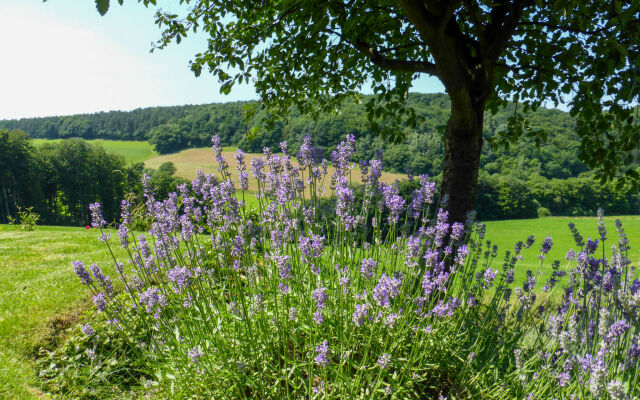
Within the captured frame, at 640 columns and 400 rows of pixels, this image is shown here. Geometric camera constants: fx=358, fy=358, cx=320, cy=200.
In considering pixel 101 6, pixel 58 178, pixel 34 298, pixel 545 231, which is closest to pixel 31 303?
pixel 34 298

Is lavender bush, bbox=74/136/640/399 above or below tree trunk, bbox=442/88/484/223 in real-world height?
→ below

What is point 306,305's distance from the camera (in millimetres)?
2992

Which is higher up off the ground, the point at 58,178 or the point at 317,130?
the point at 317,130

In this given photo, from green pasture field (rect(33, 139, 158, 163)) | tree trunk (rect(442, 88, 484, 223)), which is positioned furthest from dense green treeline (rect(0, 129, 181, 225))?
tree trunk (rect(442, 88, 484, 223))

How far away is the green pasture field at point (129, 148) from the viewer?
91.0 metres

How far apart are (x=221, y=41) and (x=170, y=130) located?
9415 cm

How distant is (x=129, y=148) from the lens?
100 m

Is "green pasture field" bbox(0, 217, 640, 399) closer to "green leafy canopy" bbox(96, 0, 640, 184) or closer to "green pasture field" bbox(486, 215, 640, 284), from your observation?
"green leafy canopy" bbox(96, 0, 640, 184)

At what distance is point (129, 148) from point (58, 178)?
1601 inches

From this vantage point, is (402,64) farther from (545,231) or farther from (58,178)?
(58,178)

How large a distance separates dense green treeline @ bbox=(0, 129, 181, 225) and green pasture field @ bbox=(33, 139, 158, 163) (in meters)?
20.5

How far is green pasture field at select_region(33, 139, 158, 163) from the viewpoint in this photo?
299 ft

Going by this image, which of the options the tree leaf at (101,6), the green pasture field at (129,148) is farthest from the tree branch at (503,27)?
the green pasture field at (129,148)

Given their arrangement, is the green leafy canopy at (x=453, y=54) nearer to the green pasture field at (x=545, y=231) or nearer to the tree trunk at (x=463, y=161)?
the tree trunk at (x=463, y=161)
